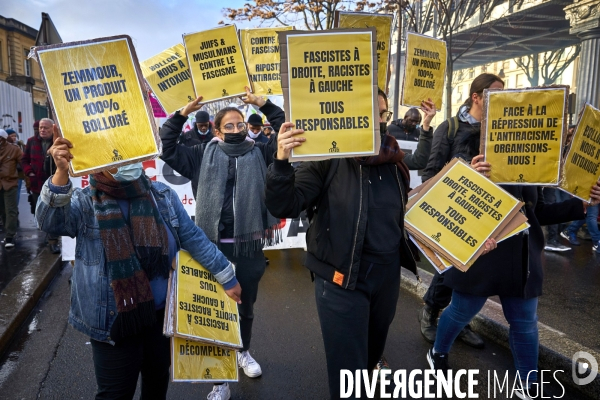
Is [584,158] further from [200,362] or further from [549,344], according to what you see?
[200,362]

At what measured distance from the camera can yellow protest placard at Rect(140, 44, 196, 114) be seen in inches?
153

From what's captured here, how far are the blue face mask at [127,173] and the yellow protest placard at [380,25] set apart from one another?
6.51ft

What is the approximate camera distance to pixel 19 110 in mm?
21109

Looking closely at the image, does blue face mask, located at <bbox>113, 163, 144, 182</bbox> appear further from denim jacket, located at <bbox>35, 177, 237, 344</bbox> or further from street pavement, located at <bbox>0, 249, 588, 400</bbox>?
street pavement, located at <bbox>0, 249, 588, 400</bbox>

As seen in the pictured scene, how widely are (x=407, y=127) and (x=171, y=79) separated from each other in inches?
214

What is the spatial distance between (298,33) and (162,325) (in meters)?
1.68

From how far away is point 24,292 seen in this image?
205 inches

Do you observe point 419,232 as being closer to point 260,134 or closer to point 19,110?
point 260,134

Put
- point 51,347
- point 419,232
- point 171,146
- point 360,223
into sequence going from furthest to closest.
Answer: point 51,347
point 171,146
point 419,232
point 360,223

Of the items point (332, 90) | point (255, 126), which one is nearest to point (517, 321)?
point (332, 90)

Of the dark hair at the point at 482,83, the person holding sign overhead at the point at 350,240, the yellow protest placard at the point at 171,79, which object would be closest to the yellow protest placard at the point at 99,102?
the person holding sign overhead at the point at 350,240

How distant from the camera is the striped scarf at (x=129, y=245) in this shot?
2.21 m

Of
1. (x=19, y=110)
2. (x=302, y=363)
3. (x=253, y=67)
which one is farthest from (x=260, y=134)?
(x=19, y=110)

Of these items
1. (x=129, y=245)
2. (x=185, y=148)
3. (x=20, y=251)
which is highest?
(x=185, y=148)
